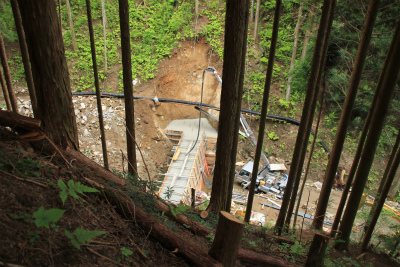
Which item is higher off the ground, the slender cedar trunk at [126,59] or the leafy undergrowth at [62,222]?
the slender cedar trunk at [126,59]

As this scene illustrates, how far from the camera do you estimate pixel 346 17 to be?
8.23 m

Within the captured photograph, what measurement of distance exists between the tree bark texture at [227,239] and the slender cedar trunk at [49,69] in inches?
107

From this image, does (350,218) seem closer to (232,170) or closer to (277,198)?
(232,170)

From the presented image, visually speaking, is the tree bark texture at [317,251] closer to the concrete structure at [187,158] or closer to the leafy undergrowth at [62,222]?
the leafy undergrowth at [62,222]

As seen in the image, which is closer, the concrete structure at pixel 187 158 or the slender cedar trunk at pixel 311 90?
the slender cedar trunk at pixel 311 90

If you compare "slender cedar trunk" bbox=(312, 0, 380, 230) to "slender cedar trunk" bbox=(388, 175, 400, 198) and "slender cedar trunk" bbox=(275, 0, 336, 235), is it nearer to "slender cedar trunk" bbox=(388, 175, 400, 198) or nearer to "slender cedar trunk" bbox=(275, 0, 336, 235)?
"slender cedar trunk" bbox=(275, 0, 336, 235)

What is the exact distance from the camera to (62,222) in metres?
2.29

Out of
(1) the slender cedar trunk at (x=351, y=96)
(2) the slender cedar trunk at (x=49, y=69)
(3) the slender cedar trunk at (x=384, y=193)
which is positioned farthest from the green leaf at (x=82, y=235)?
(3) the slender cedar trunk at (x=384, y=193)

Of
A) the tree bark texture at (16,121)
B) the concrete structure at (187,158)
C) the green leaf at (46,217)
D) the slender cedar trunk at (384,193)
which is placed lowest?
the concrete structure at (187,158)

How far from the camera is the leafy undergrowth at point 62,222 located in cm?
186

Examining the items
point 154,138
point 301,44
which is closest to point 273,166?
point 154,138

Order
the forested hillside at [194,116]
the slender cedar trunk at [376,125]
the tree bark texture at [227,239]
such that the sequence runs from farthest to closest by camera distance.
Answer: the slender cedar trunk at [376,125], the forested hillside at [194,116], the tree bark texture at [227,239]

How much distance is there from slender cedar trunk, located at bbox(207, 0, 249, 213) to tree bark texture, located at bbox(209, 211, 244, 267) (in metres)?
2.23

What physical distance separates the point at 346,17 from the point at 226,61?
22.3ft
